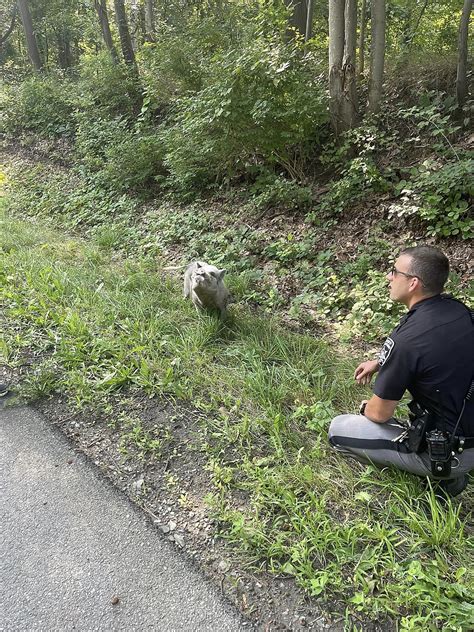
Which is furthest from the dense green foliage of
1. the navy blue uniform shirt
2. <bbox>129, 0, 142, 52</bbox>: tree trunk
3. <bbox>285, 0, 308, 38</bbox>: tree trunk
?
<bbox>129, 0, 142, 52</bbox>: tree trunk

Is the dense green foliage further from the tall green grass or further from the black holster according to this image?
the black holster

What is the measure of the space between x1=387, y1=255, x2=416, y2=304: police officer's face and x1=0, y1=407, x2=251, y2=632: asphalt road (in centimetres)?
187

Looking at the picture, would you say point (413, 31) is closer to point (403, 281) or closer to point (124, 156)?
point (124, 156)

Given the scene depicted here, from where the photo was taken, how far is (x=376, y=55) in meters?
6.09

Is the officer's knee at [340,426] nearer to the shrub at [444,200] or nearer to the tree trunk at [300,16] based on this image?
the shrub at [444,200]

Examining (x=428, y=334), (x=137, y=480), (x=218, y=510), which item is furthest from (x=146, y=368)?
(x=428, y=334)

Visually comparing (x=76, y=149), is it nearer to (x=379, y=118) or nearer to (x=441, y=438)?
(x=379, y=118)

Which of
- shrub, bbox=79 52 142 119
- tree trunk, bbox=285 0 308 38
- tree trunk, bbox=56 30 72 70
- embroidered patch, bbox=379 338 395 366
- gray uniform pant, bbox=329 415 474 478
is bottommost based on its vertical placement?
gray uniform pant, bbox=329 415 474 478

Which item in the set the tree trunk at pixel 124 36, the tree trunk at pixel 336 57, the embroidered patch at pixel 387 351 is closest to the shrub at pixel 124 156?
the tree trunk at pixel 124 36

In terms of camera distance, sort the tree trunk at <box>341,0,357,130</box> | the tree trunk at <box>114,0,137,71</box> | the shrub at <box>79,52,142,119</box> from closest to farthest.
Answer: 1. the tree trunk at <box>341,0,357,130</box>
2. the shrub at <box>79,52,142,119</box>
3. the tree trunk at <box>114,0,137,71</box>

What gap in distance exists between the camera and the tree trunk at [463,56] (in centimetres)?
546

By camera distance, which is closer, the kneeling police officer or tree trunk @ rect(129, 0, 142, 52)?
the kneeling police officer

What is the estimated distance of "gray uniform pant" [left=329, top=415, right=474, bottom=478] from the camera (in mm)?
2504

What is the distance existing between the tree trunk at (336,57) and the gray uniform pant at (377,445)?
5331 millimetres
